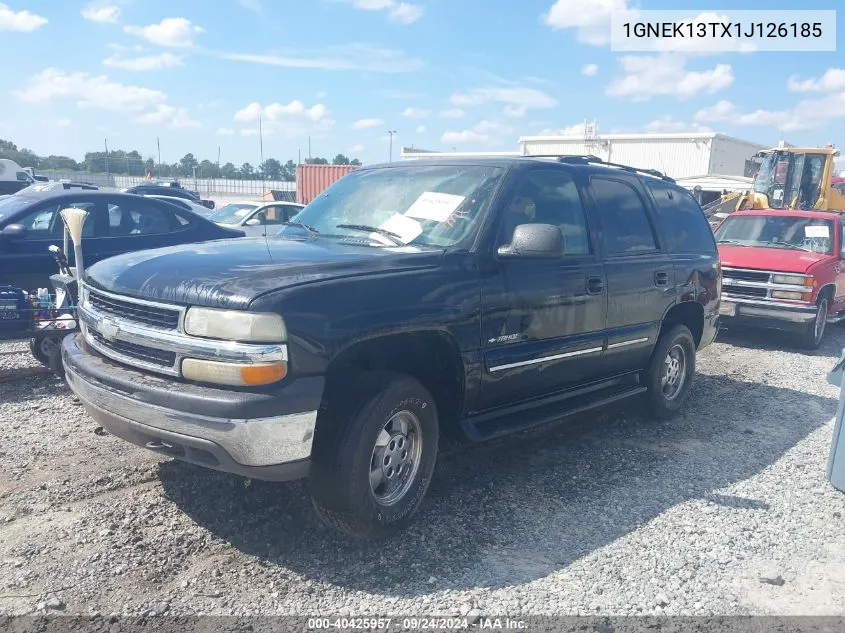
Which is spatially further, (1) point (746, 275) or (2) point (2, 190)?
(2) point (2, 190)

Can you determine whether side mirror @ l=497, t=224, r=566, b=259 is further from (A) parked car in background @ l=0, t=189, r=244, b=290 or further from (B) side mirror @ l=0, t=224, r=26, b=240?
(B) side mirror @ l=0, t=224, r=26, b=240

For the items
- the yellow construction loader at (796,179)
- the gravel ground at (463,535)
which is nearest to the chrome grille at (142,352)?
the gravel ground at (463,535)

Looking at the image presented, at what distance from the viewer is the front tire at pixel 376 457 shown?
10.9 ft

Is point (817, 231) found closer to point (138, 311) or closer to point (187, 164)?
point (138, 311)

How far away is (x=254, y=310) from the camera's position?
302 centimetres

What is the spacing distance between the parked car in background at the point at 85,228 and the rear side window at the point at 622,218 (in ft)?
17.2

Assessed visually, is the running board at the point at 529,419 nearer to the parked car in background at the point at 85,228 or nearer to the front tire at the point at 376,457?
the front tire at the point at 376,457

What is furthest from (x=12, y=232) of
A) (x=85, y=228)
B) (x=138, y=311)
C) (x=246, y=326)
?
(x=246, y=326)

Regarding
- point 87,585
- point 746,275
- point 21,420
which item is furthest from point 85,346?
point 746,275

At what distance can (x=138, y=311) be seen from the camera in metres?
3.39

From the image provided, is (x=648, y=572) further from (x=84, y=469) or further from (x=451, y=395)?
(x=84, y=469)

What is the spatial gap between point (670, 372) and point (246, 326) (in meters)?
4.22

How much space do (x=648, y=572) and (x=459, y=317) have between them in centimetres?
159

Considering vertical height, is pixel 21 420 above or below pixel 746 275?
below
